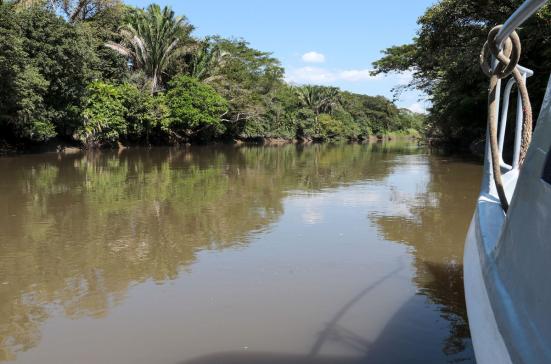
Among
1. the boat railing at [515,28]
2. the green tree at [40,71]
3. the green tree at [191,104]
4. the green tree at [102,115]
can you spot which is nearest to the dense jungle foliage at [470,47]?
the boat railing at [515,28]

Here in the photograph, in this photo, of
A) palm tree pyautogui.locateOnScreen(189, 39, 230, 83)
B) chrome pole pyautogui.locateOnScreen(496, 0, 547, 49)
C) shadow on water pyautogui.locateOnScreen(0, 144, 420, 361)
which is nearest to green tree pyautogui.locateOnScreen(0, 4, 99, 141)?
shadow on water pyautogui.locateOnScreen(0, 144, 420, 361)

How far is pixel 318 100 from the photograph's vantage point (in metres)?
66.1

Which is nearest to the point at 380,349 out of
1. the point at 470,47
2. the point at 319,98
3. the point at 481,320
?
the point at 481,320

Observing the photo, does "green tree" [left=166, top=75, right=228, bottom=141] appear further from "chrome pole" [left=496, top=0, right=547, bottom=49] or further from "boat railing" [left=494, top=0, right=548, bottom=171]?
"chrome pole" [left=496, top=0, right=547, bottom=49]

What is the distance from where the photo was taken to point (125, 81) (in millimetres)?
32156

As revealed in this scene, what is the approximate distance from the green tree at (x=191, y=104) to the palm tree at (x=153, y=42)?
4.77 ft

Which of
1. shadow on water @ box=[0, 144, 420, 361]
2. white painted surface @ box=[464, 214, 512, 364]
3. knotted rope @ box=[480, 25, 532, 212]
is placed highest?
knotted rope @ box=[480, 25, 532, 212]

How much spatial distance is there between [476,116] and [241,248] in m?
19.8

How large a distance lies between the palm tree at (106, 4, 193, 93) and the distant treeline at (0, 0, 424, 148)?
0.23 ft

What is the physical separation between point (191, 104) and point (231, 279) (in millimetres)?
29995

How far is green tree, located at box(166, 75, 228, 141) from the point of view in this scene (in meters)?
33.8

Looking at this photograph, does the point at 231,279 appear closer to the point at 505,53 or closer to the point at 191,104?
the point at 505,53

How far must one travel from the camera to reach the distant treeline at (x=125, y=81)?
845 inches

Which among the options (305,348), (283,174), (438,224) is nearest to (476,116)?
(283,174)
